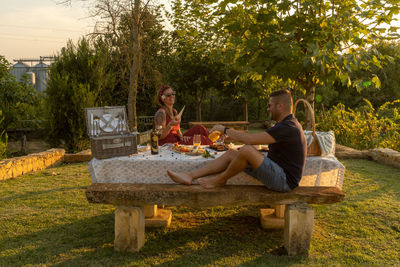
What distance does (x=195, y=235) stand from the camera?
390 centimetres

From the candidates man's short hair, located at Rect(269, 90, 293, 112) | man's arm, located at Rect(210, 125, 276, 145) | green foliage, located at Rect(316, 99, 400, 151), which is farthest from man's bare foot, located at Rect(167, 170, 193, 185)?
green foliage, located at Rect(316, 99, 400, 151)

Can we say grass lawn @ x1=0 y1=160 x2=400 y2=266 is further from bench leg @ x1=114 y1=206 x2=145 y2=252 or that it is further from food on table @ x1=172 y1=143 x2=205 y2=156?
food on table @ x1=172 y1=143 x2=205 y2=156

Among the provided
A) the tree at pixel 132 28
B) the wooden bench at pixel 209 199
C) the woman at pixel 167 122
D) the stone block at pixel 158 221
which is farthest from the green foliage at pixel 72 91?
the wooden bench at pixel 209 199

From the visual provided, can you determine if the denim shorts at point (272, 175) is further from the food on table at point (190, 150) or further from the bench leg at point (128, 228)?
the bench leg at point (128, 228)

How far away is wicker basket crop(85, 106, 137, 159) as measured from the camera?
3.56 metres

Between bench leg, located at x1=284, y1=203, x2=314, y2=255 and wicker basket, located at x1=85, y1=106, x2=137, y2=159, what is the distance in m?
1.89

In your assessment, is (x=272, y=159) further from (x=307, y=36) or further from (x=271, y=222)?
(x=307, y=36)

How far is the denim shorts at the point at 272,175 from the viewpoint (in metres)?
3.21

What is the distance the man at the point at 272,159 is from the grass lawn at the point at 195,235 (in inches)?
30.6

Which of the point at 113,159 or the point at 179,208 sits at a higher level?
the point at 113,159

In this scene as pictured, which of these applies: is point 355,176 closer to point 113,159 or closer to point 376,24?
point 376,24

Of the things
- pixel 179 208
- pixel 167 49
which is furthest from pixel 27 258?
pixel 167 49

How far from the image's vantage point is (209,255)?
3371 mm

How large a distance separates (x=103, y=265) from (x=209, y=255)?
1.07 metres
